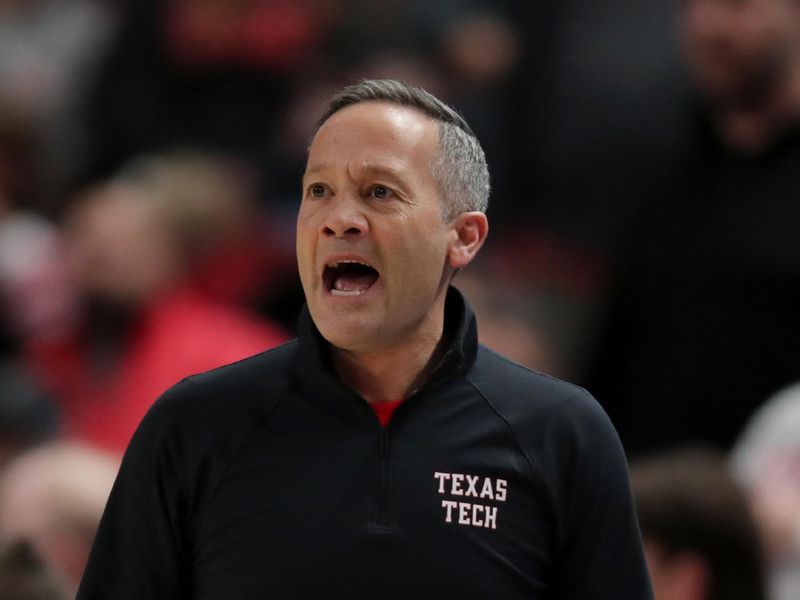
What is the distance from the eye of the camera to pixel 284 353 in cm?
255

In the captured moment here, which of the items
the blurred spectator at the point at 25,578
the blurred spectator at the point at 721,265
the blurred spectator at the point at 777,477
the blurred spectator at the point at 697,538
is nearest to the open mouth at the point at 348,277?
the blurred spectator at the point at 25,578

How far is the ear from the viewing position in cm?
251

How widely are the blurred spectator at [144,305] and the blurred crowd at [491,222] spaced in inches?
0.5

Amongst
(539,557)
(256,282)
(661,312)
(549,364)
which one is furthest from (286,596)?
(256,282)

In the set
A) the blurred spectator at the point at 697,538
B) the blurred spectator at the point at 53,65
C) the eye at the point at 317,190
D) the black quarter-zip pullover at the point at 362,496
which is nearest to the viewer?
the black quarter-zip pullover at the point at 362,496

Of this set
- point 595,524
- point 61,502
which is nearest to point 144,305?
point 61,502

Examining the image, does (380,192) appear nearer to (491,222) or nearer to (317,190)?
(317,190)

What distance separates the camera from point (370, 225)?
A: 2395mm

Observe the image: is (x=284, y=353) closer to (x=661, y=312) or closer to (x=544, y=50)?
(x=661, y=312)

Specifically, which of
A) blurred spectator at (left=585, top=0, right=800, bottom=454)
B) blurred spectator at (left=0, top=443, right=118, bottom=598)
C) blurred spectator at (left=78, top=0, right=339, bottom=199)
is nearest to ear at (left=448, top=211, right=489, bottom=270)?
blurred spectator at (left=0, top=443, right=118, bottom=598)

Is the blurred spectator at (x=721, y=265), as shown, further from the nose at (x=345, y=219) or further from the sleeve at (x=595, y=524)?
the nose at (x=345, y=219)

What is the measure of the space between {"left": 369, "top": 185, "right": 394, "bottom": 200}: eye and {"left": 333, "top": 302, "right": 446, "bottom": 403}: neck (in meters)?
0.23

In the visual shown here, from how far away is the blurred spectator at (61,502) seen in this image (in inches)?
148

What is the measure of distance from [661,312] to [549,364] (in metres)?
0.88
